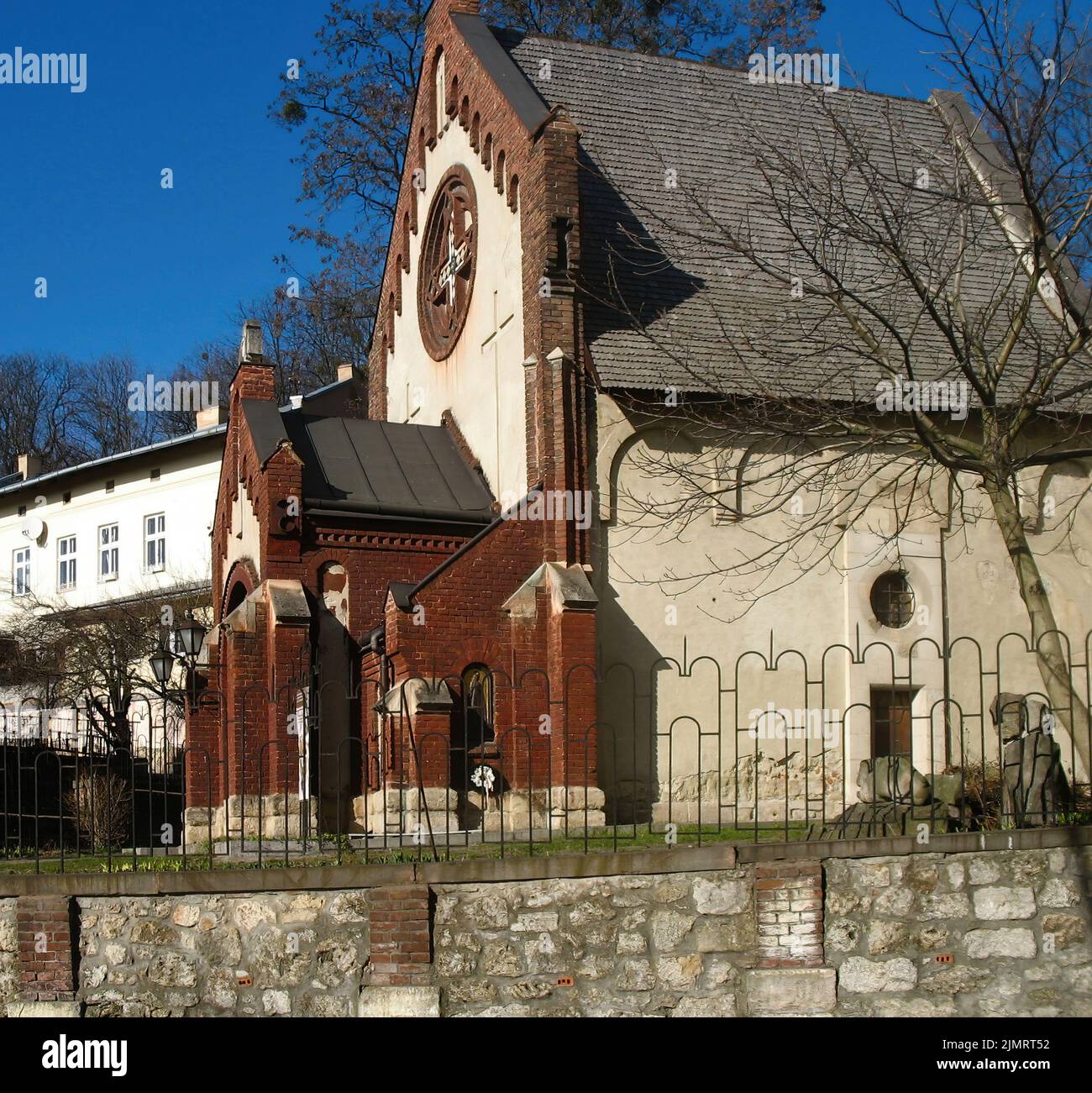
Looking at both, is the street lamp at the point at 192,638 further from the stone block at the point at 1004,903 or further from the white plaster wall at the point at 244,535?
the stone block at the point at 1004,903

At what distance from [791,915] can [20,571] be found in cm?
4117

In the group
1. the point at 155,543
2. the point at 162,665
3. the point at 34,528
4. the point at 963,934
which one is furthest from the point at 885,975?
the point at 34,528

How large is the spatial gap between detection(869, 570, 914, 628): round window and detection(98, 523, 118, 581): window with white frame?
28.6 m

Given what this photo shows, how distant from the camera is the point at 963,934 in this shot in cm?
937

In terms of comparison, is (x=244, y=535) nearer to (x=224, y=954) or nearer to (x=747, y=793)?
(x=747, y=793)

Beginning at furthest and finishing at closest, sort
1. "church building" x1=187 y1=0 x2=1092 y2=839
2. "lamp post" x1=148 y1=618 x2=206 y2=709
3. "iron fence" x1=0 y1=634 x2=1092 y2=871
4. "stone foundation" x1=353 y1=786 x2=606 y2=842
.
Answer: "lamp post" x1=148 y1=618 x2=206 y2=709, "church building" x1=187 y1=0 x2=1092 y2=839, "stone foundation" x1=353 y1=786 x2=606 y2=842, "iron fence" x1=0 y1=634 x2=1092 y2=871

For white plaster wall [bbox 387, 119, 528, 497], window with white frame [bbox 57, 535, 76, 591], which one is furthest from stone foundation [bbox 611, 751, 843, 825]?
window with white frame [bbox 57, 535, 76, 591]

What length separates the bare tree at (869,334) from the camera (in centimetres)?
1208

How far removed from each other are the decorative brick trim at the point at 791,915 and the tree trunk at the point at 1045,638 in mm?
2439

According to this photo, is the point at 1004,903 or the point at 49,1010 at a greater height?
the point at 1004,903

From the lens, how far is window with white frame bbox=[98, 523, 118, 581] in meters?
43.0

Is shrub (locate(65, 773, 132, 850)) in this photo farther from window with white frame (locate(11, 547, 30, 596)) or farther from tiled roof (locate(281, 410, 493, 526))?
window with white frame (locate(11, 547, 30, 596))

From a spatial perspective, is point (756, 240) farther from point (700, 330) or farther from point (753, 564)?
point (753, 564)
